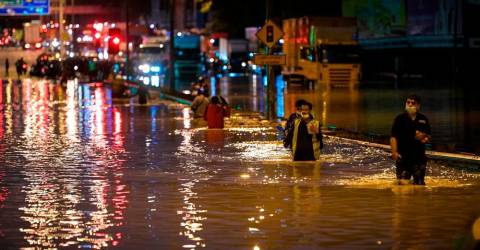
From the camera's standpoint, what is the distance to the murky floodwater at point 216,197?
12852 millimetres

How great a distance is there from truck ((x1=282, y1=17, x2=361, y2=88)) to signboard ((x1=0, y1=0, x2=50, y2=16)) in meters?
21.3

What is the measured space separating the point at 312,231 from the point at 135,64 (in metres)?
73.5

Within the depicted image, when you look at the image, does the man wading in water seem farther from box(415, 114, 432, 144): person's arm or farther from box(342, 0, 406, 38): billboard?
box(342, 0, 406, 38): billboard

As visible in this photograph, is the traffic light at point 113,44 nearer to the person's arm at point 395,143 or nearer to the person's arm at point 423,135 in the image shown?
the person's arm at point 395,143

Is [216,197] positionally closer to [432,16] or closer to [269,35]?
[269,35]

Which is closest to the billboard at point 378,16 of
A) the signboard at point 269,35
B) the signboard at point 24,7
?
the signboard at point 24,7

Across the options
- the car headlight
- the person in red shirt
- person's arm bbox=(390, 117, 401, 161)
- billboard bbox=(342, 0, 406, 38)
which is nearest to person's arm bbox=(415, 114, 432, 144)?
person's arm bbox=(390, 117, 401, 161)

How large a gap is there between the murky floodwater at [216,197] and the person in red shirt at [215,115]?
7.42 ft

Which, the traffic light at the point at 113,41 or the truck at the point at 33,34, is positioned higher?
the truck at the point at 33,34

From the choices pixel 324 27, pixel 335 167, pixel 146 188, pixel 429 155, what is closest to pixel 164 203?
pixel 146 188

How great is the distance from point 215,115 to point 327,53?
119 ft

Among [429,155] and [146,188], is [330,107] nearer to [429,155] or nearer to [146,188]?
[429,155]

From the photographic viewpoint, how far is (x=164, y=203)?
15.8 m

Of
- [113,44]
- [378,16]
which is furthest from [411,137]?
[378,16]
